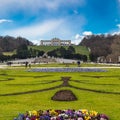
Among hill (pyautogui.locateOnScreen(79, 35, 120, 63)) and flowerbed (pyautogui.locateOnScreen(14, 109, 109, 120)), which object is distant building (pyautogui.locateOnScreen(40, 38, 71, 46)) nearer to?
hill (pyautogui.locateOnScreen(79, 35, 120, 63))

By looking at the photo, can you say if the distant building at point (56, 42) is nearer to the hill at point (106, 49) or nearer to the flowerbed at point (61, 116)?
the hill at point (106, 49)

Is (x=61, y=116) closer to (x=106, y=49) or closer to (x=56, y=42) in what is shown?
(x=106, y=49)

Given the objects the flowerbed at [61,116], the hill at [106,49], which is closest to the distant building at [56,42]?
the hill at [106,49]

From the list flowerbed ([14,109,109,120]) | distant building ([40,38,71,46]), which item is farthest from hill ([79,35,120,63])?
flowerbed ([14,109,109,120])

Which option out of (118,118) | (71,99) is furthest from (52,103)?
(118,118)

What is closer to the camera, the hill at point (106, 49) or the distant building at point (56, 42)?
the hill at point (106, 49)


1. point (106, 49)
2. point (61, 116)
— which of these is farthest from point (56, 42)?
point (61, 116)

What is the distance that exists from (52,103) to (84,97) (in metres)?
2.38

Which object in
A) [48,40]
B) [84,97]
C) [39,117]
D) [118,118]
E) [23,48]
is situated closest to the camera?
[39,117]

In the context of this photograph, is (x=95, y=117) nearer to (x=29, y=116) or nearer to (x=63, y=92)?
(x=29, y=116)

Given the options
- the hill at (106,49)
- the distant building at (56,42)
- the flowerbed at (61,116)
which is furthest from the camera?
the distant building at (56,42)

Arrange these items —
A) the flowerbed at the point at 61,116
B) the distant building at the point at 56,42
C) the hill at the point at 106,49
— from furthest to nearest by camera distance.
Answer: the distant building at the point at 56,42 → the hill at the point at 106,49 → the flowerbed at the point at 61,116

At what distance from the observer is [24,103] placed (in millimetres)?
16297

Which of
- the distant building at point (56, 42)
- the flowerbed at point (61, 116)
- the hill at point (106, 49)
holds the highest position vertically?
the distant building at point (56, 42)
